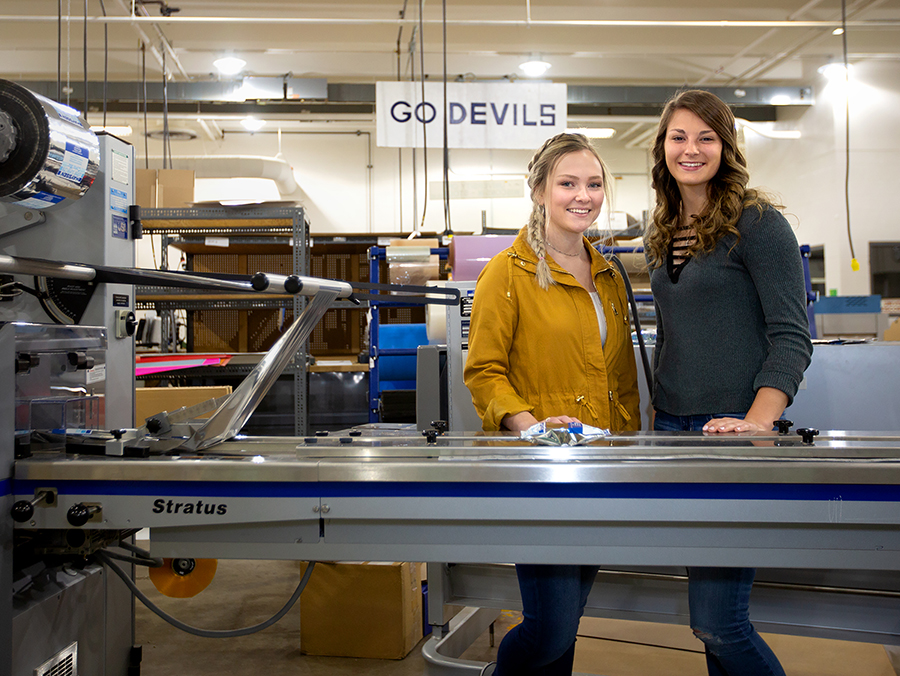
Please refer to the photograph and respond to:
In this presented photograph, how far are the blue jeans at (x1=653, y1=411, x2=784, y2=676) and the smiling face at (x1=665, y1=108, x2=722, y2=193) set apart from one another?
0.79 metres

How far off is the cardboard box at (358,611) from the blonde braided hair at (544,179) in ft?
4.71

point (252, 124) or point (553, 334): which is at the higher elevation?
point (252, 124)

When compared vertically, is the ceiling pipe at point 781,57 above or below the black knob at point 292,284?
above

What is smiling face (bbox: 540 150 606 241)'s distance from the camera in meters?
1.53

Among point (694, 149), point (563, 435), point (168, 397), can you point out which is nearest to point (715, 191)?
point (694, 149)

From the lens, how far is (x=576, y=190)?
60.1 inches

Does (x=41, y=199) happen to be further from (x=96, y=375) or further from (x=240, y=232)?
(x=240, y=232)

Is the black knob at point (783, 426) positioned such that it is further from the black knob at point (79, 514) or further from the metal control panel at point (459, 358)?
the metal control panel at point (459, 358)

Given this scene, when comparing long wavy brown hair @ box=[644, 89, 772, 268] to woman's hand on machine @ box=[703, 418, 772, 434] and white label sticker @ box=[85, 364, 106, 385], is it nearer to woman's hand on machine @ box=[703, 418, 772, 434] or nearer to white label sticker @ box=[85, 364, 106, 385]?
woman's hand on machine @ box=[703, 418, 772, 434]

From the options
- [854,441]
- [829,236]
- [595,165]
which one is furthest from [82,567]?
[829,236]

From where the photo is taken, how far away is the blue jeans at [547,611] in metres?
1.30

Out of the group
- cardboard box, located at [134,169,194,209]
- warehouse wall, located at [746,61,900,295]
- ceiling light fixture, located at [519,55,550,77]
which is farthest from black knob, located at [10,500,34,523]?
warehouse wall, located at [746,61,900,295]

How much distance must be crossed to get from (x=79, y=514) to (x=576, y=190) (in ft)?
3.79

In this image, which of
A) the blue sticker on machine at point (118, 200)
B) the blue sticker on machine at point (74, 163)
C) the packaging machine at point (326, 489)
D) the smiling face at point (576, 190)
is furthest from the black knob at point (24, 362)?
the smiling face at point (576, 190)
